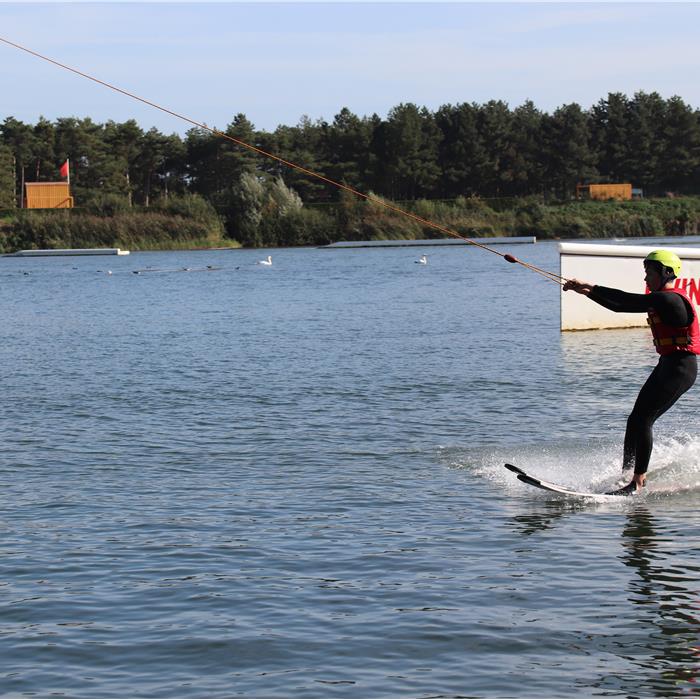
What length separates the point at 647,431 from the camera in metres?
10.5

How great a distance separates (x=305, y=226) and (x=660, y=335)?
84698 mm

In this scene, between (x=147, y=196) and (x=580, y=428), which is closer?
(x=580, y=428)

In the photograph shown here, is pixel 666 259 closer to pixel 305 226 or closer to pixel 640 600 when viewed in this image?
pixel 640 600

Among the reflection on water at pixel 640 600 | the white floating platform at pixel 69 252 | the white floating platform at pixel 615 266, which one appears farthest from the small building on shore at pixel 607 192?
the reflection on water at pixel 640 600

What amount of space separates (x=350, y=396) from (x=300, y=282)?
34.2 metres

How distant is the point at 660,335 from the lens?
10500 mm

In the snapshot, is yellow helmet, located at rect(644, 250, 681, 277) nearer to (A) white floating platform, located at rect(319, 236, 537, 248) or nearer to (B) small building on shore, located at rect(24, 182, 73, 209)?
(A) white floating platform, located at rect(319, 236, 537, 248)

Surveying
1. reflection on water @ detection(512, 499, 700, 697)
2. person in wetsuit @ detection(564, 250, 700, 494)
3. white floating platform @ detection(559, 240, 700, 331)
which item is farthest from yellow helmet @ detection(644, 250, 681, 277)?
white floating platform @ detection(559, 240, 700, 331)

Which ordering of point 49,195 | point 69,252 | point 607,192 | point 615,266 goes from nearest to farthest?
point 615,266, point 69,252, point 49,195, point 607,192

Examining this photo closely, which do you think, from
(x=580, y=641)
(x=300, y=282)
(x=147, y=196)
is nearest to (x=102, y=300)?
(x=300, y=282)

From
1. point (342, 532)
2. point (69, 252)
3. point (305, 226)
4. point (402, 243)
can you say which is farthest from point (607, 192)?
point (342, 532)

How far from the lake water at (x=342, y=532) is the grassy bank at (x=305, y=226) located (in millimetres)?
70241

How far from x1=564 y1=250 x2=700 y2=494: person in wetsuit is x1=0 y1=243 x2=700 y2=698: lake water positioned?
2.35 feet

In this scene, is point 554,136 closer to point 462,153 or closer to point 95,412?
point 462,153
